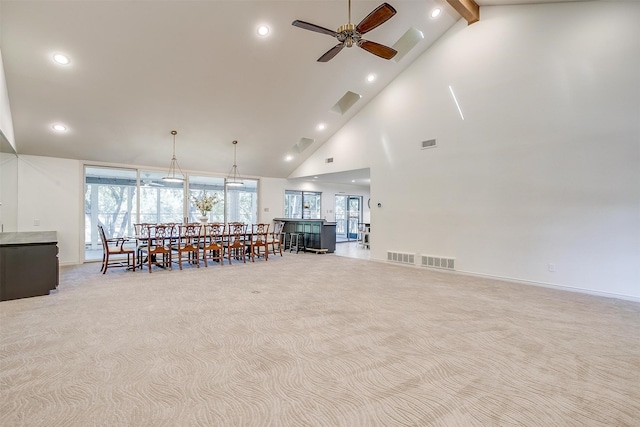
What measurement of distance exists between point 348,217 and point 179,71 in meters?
8.95

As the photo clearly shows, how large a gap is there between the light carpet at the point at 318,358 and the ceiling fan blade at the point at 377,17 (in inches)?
131

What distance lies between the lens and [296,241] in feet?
32.3

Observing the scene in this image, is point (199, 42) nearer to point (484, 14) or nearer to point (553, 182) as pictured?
point (484, 14)

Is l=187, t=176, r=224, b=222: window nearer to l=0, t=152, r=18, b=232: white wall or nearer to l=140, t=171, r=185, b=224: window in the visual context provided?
l=140, t=171, r=185, b=224: window

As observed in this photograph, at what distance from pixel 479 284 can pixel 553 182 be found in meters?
2.04

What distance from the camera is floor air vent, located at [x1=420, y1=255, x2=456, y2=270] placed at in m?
6.04

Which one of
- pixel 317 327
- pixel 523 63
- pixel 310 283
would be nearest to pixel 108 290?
pixel 310 283

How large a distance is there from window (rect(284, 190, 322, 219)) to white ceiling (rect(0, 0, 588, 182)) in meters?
3.50

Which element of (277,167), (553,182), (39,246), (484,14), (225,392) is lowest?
(225,392)

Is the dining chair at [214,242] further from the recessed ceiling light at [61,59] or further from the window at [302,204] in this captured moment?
the window at [302,204]

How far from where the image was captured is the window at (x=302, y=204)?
11.1 m

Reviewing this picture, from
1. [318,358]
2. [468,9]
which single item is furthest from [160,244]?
[468,9]

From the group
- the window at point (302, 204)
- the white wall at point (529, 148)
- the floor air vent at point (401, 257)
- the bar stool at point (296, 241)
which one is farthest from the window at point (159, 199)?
the white wall at point (529, 148)

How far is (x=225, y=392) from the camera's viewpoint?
6.56 ft
